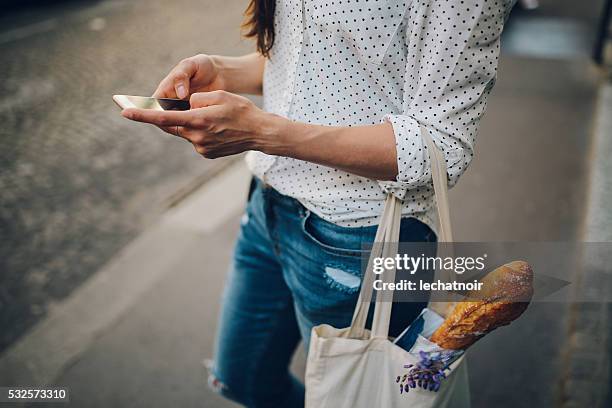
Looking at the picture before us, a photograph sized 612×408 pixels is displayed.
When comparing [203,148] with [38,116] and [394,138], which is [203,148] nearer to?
[394,138]

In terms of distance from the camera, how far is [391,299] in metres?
1.35

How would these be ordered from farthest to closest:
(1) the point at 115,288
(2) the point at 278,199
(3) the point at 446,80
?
(1) the point at 115,288 < (2) the point at 278,199 < (3) the point at 446,80

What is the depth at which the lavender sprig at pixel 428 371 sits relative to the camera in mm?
1277

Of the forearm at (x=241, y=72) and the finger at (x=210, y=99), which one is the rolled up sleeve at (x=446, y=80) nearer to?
the finger at (x=210, y=99)

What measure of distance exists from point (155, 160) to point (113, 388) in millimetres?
2223

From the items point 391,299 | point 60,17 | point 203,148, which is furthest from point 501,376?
point 60,17

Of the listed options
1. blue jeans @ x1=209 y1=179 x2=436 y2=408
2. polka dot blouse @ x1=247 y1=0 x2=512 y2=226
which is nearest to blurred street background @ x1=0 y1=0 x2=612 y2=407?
blue jeans @ x1=209 y1=179 x2=436 y2=408

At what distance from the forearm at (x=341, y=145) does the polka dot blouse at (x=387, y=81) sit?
3 cm

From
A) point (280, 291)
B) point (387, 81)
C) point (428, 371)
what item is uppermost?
point (387, 81)

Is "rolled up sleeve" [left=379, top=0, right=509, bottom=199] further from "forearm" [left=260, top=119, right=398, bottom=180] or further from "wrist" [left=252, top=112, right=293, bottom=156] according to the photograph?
"wrist" [left=252, top=112, right=293, bottom=156]

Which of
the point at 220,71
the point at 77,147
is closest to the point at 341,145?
the point at 220,71

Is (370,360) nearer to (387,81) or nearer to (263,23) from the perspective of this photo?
(387,81)

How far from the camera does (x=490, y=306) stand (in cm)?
124

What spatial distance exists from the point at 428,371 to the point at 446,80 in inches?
23.3
